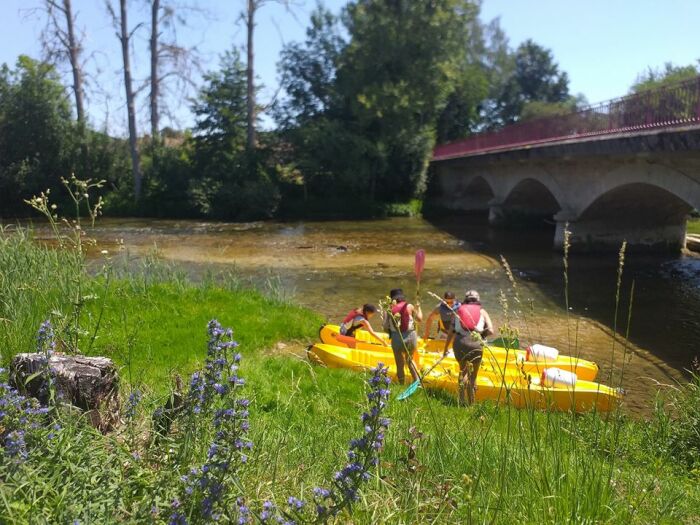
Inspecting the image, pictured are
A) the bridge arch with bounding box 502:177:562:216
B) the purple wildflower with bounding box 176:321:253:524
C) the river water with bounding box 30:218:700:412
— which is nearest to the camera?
the purple wildflower with bounding box 176:321:253:524

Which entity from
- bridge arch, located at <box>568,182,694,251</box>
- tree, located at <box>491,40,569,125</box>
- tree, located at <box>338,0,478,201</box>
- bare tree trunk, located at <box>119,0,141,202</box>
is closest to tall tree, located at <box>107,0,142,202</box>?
bare tree trunk, located at <box>119,0,141,202</box>

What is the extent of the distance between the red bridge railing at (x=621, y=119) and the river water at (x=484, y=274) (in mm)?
3731

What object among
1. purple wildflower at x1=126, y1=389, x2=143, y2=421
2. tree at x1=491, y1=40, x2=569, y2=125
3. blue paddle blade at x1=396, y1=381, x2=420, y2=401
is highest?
tree at x1=491, y1=40, x2=569, y2=125

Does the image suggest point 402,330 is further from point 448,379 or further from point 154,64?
point 154,64

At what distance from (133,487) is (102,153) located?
32.8 m

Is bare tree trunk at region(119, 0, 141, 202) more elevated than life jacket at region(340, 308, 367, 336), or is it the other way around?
bare tree trunk at region(119, 0, 141, 202)

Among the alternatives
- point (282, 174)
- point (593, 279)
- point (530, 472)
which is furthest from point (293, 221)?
point (530, 472)

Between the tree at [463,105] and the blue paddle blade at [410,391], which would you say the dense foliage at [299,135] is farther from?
the blue paddle blade at [410,391]

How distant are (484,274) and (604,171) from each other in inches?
185

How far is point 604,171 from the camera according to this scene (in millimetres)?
16422

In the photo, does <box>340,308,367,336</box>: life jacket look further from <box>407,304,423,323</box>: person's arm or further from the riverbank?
the riverbank

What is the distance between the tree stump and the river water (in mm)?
2872

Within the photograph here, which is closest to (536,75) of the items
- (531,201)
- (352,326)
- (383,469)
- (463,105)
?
(463,105)

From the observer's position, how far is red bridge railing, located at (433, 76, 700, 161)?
37.5 feet
